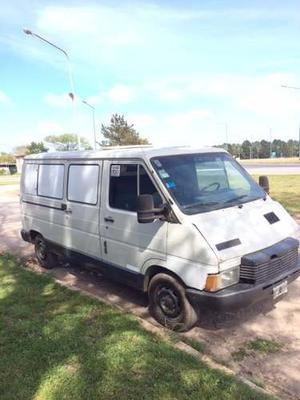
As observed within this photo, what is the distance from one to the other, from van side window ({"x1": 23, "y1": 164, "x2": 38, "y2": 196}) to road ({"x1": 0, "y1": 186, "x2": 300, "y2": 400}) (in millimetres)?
1749

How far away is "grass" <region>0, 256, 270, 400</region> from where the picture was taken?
3.54 metres

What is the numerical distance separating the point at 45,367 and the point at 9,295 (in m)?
2.41

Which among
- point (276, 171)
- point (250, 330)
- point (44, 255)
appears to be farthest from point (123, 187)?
point (276, 171)

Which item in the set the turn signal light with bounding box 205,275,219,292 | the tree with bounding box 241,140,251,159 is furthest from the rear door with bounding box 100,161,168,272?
the tree with bounding box 241,140,251,159

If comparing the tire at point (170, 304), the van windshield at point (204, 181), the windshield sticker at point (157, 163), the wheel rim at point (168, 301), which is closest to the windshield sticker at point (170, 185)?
the van windshield at point (204, 181)

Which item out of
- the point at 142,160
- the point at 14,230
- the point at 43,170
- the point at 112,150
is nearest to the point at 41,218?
the point at 43,170

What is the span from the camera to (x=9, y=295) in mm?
6156

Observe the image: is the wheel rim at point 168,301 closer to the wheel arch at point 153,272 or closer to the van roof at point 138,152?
the wheel arch at point 153,272

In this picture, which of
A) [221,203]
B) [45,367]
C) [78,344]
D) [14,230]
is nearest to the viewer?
[45,367]

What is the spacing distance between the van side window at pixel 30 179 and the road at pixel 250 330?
5.74 ft

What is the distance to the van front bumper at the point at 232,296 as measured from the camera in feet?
13.8

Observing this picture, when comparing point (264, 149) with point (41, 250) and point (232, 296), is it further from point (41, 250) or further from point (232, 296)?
point (232, 296)

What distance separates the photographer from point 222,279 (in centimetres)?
424

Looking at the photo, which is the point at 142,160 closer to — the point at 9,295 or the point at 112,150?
the point at 112,150
